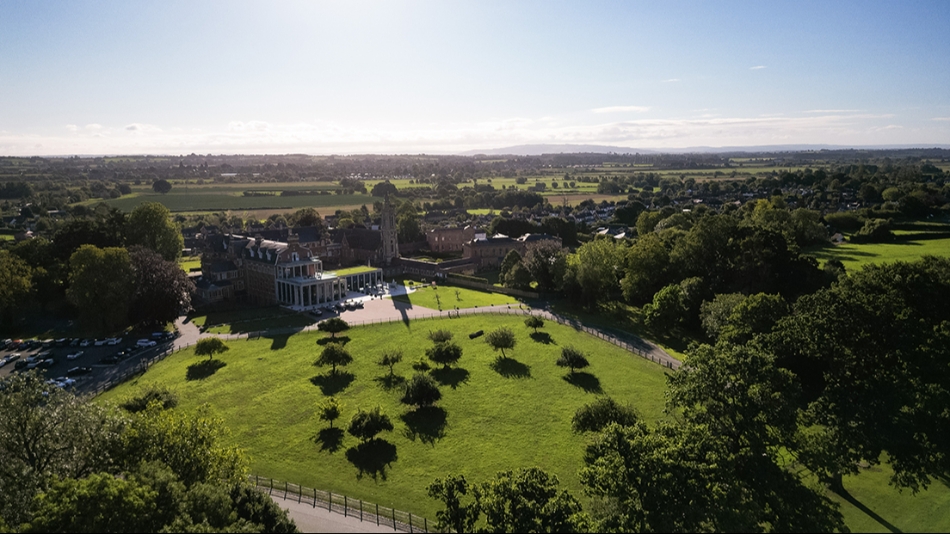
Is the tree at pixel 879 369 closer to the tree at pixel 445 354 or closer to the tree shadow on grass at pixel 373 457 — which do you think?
the tree shadow on grass at pixel 373 457

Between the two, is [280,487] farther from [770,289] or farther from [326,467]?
[770,289]

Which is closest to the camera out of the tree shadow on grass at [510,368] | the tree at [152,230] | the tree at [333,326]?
the tree shadow on grass at [510,368]

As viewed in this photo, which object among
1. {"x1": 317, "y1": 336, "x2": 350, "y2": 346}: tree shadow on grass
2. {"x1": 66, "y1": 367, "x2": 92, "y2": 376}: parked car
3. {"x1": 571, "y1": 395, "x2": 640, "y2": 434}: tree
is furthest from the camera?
{"x1": 317, "y1": 336, "x2": 350, "y2": 346}: tree shadow on grass

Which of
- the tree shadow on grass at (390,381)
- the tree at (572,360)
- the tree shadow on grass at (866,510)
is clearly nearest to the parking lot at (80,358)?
the tree shadow on grass at (390,381)

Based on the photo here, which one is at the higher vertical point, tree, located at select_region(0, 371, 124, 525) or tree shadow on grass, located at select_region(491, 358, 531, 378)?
tree, located at select_region(0, 371, 124, 525)

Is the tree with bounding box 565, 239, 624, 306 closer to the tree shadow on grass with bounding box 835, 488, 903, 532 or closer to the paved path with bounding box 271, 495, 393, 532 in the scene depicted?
the tree shadow on grass with bounding box 835, 488, 903, 532

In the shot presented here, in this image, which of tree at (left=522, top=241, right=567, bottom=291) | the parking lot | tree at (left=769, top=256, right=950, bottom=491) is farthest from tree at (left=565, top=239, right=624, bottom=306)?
the parking lot
